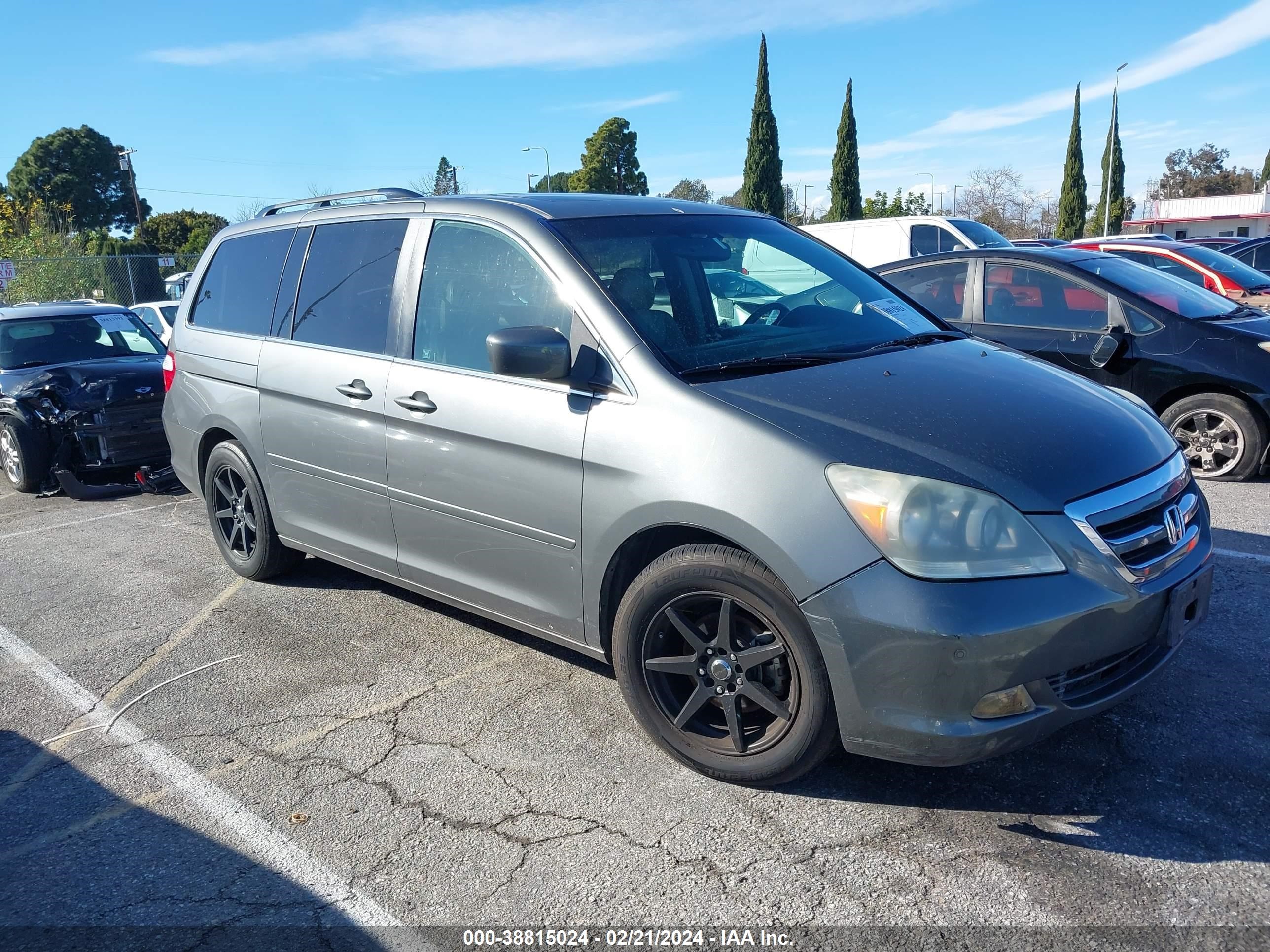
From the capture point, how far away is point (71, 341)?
9055 millimetres

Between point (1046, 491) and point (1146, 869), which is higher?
point (1046, 491)

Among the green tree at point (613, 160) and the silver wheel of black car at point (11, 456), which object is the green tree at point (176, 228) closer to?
the green tree at point (613, 160)

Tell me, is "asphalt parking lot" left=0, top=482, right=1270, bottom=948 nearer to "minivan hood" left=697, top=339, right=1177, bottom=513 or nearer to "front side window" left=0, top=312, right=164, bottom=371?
"minivan hood" left=697, top=339, right=1177, bottom=513

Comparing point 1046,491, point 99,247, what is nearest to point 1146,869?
point 1046,491

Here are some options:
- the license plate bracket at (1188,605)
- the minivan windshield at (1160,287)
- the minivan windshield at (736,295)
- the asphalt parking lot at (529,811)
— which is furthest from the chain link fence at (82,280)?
the license plate bracket at (1188,605)

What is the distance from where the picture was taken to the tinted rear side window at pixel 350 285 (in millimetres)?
4266

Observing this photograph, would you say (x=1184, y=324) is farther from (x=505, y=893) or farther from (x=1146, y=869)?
(x=505, y=893)

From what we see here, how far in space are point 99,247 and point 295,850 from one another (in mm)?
48617

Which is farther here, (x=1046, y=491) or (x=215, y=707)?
(x=215, y=707)

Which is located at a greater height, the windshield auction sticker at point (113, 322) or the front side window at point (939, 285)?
the front side window at point (939, 285)

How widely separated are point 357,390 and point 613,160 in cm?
5414

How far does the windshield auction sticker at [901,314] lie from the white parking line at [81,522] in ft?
19.4

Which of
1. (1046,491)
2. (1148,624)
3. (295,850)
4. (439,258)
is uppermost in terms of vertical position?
(439,258)

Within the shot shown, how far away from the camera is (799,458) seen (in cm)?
286
